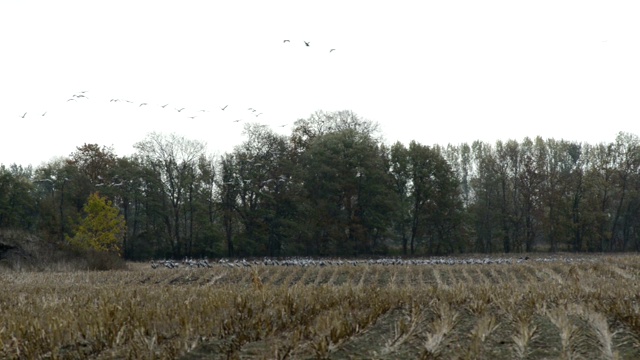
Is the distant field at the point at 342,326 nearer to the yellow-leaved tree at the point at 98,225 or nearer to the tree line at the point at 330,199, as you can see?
the yellow-leaved tree at the point at 98,225

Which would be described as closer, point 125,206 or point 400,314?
point 400,314

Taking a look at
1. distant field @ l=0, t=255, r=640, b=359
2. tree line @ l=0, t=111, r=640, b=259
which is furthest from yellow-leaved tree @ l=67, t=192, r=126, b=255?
distant field @ l=0, t=255, r=640, b=359

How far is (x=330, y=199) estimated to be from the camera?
65.2 meters

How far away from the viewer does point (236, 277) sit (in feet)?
99.9

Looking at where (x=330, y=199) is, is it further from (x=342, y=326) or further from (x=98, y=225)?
(x=342, y=326)

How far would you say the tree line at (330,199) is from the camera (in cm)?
6444

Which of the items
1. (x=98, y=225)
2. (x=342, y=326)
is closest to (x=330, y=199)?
(x=98, y=225)

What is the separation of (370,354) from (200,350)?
1.94 m

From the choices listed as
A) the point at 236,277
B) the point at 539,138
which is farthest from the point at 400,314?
the point at 539,138

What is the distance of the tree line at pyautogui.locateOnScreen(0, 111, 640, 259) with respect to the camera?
211 ft

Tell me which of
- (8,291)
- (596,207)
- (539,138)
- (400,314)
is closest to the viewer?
(400,314)

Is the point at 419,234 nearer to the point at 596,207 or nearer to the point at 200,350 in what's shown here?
the point at 596,207

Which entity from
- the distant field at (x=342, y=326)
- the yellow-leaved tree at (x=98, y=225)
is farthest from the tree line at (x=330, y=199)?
the distant field at (x=342, y=326)

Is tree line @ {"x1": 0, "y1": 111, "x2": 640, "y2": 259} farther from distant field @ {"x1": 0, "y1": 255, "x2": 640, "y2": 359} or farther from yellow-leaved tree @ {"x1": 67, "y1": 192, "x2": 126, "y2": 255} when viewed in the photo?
distant field @ {"x1": 0, "y1": 255, "x2": 640, "y2": 359}
